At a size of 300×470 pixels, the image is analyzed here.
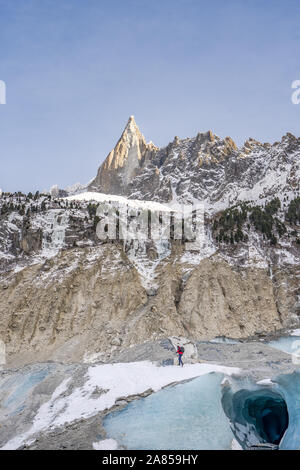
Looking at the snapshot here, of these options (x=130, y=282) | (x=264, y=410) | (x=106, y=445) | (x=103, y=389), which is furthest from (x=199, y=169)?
(x=106, y=445)

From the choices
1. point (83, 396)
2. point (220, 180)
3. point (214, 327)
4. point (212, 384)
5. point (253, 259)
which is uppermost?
point (220, 180)

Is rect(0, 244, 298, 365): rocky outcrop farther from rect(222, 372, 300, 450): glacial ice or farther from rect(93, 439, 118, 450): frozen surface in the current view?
rect(93, 439, 118, 450): frozen surface

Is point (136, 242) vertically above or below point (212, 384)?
above

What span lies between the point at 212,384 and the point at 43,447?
777cm

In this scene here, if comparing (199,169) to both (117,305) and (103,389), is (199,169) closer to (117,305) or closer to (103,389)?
(117,305)

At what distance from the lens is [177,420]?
14.2 m

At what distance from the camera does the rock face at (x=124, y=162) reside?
545 ft

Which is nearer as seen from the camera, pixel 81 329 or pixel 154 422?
pixel 154 422

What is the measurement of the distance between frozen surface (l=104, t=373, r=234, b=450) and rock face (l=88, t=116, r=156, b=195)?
14704 centimetres

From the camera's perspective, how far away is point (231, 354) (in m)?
28.0

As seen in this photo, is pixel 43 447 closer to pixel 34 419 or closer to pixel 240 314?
pixel 34 419

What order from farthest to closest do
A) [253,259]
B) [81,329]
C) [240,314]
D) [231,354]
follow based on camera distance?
[253,259]
[240,314]
[81,329]
[231,354]

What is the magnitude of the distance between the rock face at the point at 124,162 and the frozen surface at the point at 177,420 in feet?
482
